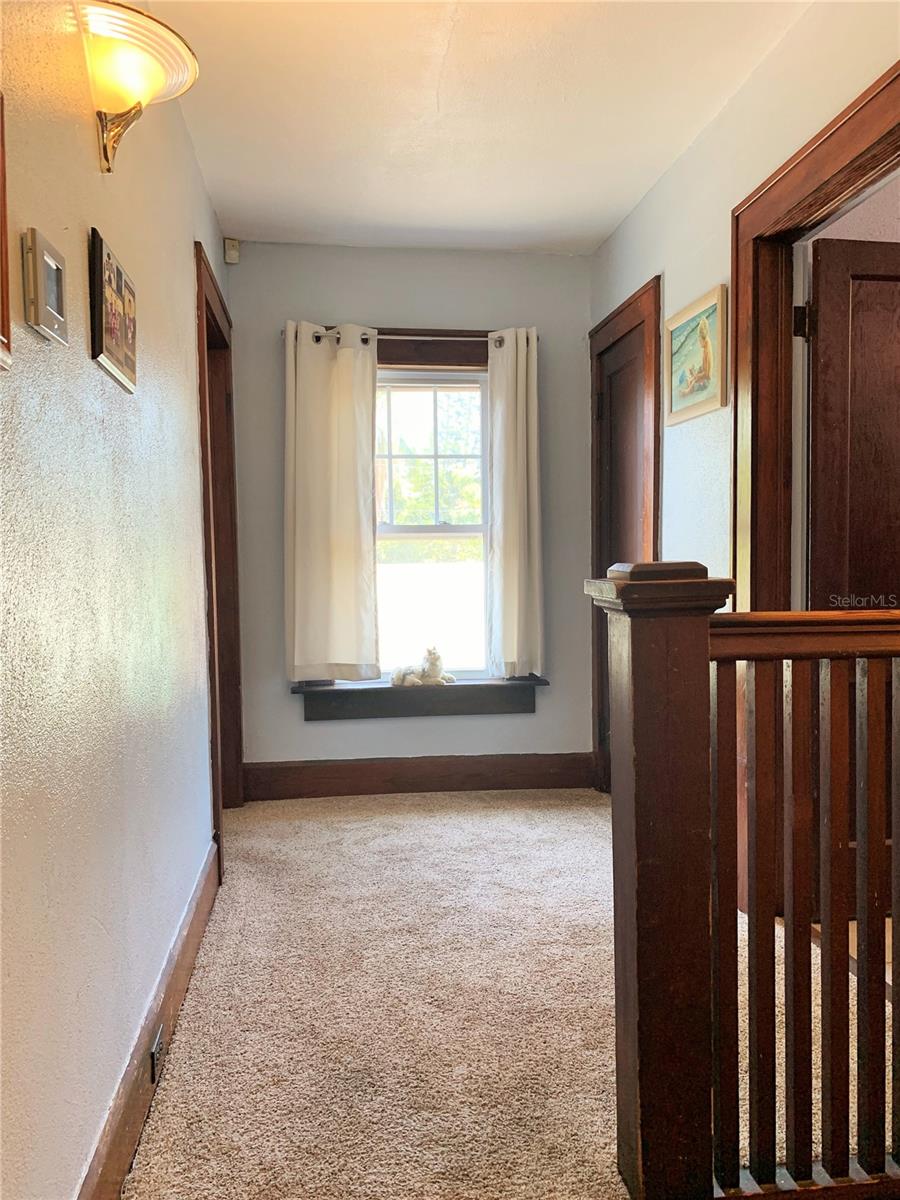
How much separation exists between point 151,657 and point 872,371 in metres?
2.15

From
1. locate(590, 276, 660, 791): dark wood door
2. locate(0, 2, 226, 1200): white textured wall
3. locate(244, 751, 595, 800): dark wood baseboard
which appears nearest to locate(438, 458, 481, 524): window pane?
locate(590, 276, 660, 791): dark wood door

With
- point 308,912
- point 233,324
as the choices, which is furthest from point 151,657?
point 233,324

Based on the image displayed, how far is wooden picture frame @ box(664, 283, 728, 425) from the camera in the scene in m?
2.69

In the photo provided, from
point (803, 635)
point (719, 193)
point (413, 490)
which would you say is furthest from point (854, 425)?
point (413, 490)

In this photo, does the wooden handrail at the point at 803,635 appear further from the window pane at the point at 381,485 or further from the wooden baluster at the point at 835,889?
the window pane at the point at 381,485

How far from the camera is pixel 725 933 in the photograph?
130cm

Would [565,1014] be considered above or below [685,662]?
below

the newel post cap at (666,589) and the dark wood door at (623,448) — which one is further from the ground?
the dark wood door at (623,448)

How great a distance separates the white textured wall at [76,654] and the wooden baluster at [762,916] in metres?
1.01

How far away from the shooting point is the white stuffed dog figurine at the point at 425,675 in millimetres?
3930

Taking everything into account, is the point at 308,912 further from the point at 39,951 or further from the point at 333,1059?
the point at 39,951

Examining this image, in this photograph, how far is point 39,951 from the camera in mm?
1090

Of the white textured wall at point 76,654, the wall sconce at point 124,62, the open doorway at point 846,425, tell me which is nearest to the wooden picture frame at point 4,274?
the white textured wall at point 76,654

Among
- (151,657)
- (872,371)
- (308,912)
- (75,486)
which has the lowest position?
(308,912)
